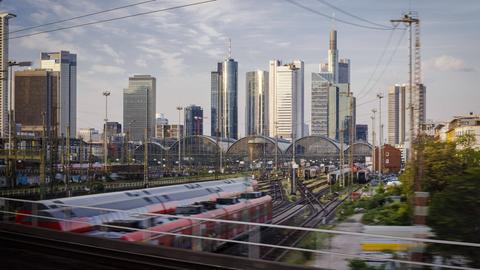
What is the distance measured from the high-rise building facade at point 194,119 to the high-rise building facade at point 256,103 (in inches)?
203

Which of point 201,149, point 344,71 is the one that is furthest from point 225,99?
point 201,149

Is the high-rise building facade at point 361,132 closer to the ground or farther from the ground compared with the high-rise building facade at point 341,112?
closer to the ground

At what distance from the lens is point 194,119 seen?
2981 centimetres

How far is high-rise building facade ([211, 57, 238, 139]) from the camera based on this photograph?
72.4 ft

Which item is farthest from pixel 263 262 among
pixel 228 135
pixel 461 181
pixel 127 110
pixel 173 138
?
pixel 173 138

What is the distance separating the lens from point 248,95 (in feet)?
74.4

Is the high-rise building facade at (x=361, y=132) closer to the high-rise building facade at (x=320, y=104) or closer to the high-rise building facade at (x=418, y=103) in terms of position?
the high-rise building facade at (x=320, y=104)

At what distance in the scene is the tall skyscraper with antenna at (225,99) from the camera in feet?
72.4

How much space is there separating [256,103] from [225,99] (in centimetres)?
150

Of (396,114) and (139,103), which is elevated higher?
(139,103)

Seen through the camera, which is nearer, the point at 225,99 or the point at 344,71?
the point at 344,71

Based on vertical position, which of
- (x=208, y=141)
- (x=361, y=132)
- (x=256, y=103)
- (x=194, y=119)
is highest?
(x=256, y=103)

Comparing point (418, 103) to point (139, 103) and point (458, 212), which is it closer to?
point (458, 212)

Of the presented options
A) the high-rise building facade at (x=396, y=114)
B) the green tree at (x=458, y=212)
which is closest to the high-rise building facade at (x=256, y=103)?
the high-rise building facade at (x=396, y=114)
